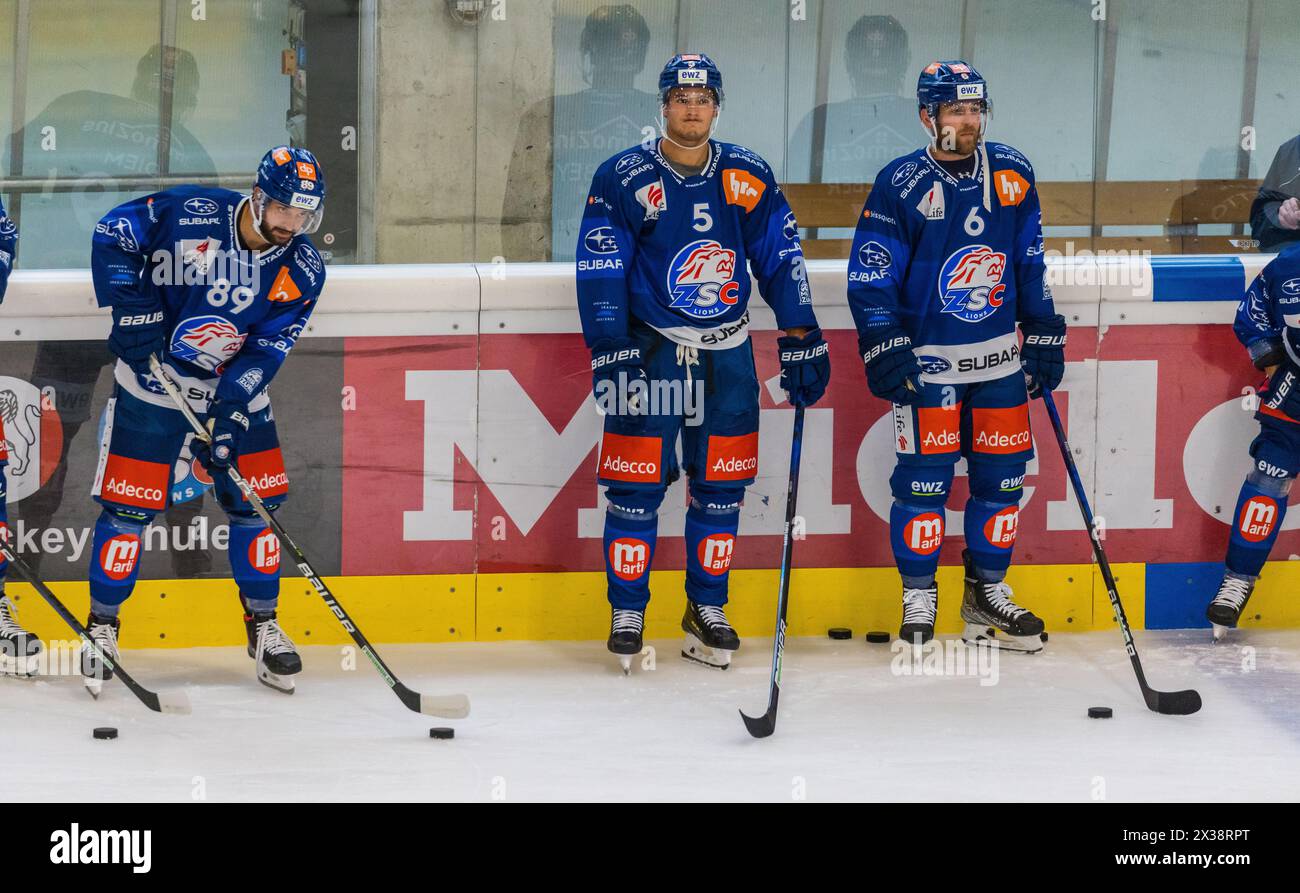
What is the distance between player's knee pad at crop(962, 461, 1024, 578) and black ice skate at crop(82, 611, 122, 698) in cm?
235

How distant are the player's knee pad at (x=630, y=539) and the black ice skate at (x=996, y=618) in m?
0.95

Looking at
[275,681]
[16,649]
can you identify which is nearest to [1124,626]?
[275,681]

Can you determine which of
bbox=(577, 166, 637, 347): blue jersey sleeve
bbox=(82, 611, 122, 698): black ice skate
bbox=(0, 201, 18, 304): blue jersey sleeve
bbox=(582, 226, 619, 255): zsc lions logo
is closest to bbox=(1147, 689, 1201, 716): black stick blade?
bbox=(577, 166, 637, 347): blue jersey sleeve

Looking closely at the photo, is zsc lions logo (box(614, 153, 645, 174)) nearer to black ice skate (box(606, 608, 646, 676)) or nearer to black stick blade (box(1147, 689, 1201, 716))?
black ice skate (box(606, 608, 646, 676))

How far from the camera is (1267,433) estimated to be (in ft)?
15.7

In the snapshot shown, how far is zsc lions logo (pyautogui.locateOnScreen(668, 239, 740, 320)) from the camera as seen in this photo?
4465 mm

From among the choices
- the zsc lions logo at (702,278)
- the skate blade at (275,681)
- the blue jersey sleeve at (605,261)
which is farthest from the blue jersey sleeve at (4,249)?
the zsc lions logo at (702,278)

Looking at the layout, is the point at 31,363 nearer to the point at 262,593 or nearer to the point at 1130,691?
the point at 262,593

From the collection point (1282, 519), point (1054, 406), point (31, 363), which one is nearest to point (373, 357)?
point (31, 363)

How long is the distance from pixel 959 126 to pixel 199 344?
6.90 feet

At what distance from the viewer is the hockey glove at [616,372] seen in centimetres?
432

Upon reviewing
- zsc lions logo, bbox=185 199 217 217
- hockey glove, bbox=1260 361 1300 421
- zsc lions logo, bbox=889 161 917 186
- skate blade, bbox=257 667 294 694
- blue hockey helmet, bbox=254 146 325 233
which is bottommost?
skate blade, bbox=257 667 294 694

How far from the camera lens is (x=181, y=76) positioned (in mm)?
7770

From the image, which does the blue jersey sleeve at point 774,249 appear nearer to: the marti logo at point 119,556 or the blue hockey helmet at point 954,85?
the blue hockey helmet at point 954,85
